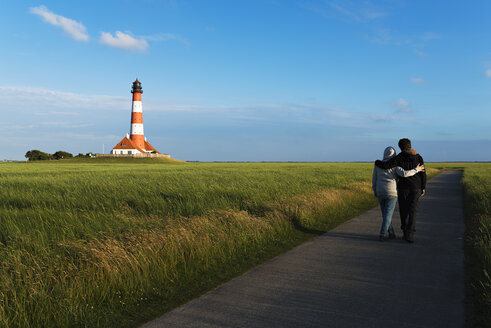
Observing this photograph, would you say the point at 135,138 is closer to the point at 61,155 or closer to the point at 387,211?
the point at 61,155

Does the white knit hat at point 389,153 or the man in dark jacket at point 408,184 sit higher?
the white knit hat at point 389,153

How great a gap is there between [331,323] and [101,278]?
3030mm

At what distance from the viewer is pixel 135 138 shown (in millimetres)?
86812

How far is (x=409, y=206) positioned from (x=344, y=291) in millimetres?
3947

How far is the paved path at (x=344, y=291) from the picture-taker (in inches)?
157

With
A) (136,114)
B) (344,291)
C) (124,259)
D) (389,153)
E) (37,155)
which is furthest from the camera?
(37,155)

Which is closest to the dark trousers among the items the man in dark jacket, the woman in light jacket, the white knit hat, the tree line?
the man in dark jacket

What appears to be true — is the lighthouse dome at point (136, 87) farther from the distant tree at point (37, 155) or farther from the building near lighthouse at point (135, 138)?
the distant tree at point (37, 155)

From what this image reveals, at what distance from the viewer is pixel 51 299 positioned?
168 inches

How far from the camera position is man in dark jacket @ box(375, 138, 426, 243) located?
777cm

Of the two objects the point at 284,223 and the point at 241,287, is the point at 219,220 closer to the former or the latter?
the point at 284,223

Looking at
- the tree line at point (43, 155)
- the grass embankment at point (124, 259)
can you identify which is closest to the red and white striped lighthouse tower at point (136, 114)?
the tree line at point (43, 155)

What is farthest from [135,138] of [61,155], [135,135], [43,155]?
[43,155]

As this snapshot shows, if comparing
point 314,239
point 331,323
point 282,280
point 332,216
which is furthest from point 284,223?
point 331,323
